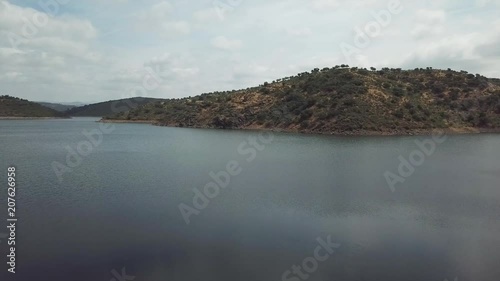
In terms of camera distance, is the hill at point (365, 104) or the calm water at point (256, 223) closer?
the calm water at point (256, 223)

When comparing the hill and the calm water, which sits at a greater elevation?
the hill

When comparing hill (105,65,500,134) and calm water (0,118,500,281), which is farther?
hill (105,65,500,134)

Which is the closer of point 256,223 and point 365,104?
point 256,223

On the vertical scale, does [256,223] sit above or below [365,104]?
below
